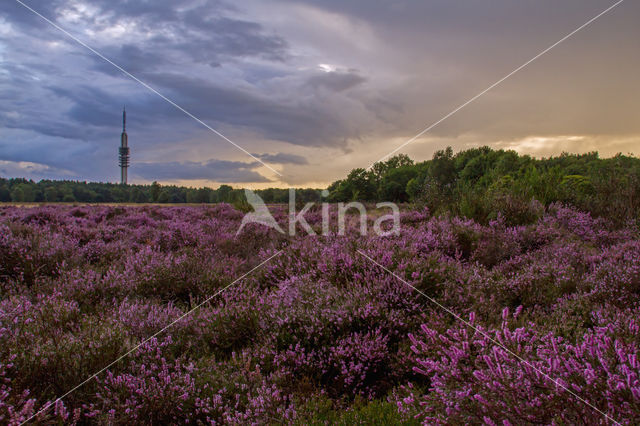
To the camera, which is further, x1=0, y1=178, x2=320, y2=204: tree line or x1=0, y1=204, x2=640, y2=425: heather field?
x1=0, y1=178, x2=320, y2=204: tree line

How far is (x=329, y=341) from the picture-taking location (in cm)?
267

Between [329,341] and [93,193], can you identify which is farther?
[93,193]

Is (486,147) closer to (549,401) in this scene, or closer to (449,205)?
(449,205)

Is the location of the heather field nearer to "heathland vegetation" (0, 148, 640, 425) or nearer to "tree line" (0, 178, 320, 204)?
"heathland vegetation" (0, 148, 640, 425)

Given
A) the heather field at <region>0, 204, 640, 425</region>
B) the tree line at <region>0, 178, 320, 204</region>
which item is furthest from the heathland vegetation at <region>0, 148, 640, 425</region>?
the tree line at <region>0, 178, 320, 204</region>

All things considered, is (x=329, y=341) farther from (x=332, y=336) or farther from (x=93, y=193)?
(x=93, y=193)

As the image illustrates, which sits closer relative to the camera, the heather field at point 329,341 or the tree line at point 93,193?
the heather field at point 329,341

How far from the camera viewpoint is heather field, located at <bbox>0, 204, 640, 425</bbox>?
1.62 metres

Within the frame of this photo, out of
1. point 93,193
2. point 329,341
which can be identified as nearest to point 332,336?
point 329,341

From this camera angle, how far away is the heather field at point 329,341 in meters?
1.62

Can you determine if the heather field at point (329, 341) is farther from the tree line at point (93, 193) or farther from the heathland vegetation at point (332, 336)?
the tree line at point (93, 193)

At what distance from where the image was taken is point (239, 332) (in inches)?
117

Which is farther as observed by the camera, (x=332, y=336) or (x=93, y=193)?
(x=93, y=193)

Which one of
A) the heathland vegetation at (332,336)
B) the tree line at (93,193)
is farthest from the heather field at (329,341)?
the tree line at (93,193)
